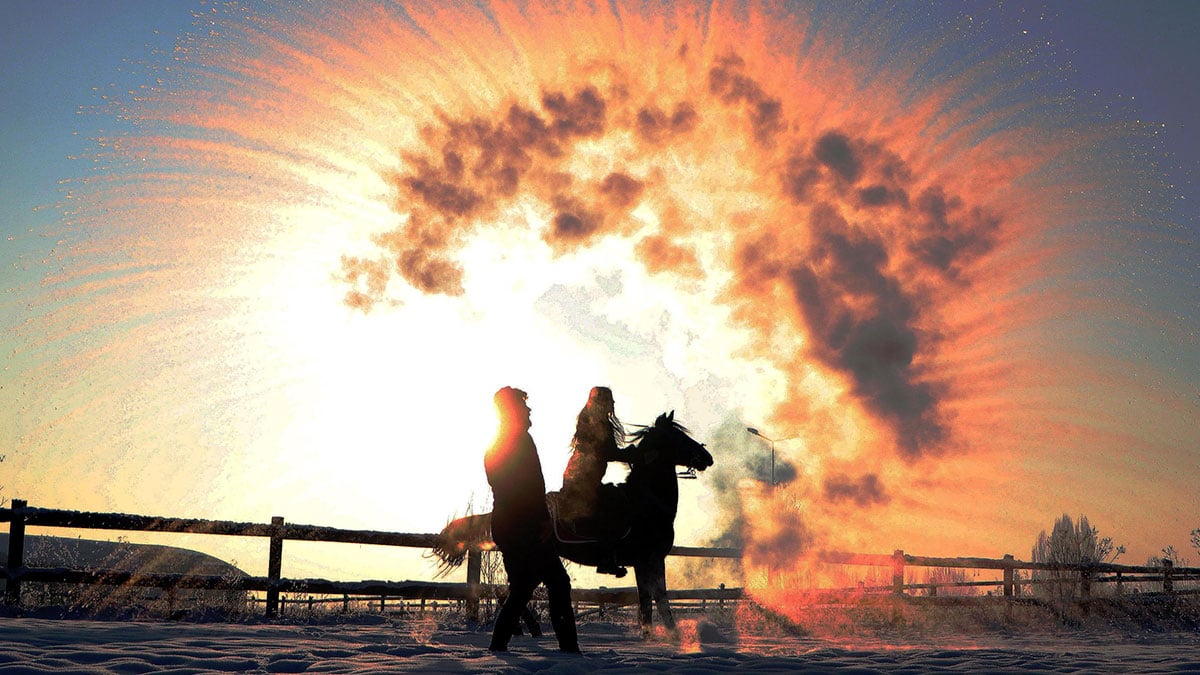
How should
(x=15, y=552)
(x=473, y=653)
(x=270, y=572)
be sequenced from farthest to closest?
(x=270, y=572), (x=15, y=552), (x=473, y=653)

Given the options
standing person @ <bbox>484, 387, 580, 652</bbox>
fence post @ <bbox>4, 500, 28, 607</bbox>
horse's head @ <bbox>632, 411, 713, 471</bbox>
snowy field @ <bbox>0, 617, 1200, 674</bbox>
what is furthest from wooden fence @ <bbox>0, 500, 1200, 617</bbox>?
standing person @ <bbox>484, 387, 580, 652</bbox>

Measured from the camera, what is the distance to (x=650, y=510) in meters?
10.7

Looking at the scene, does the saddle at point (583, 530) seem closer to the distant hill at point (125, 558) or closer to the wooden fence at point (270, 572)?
the wooden fence at point (270, 572)

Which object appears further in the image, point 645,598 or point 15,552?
point 15,552

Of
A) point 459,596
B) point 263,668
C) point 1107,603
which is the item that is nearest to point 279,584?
point 459,596

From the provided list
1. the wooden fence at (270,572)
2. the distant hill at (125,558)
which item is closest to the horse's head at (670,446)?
the wooden fence at (270,572)

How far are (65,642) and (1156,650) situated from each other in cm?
942

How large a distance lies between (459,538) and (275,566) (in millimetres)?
2853

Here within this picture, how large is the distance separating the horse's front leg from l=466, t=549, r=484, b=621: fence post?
3047 mm

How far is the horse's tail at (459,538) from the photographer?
1151cm

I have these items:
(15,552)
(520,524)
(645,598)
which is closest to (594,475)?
(645,598)

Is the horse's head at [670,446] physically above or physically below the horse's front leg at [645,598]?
above

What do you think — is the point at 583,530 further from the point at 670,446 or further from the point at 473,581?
the point at 473,581

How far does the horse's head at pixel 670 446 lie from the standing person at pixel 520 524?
3.22 meters
